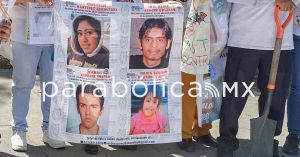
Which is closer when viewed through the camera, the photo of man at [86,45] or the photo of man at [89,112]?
the photo of man at [86,45]

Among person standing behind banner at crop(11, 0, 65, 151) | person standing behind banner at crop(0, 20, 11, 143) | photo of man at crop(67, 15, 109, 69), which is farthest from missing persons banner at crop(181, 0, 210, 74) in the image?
person standing behind banner at crop(0, 20, 11, 143)

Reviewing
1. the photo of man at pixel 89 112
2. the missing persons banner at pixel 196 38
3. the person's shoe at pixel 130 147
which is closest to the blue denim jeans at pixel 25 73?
the photo of man at pixel 89 112

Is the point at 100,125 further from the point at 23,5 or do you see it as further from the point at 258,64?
the point at 258,64

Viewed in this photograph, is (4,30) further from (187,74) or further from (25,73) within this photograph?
(187,74)

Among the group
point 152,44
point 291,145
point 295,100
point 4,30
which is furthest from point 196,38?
point 4,30

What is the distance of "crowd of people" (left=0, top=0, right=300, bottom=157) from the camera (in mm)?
4039

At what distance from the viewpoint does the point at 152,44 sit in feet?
13.4

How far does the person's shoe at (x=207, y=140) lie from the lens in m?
4.72

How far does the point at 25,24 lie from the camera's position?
13.5 ft

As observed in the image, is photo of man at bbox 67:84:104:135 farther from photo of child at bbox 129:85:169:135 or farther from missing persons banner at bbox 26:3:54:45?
missing persons banner at bbox 26:3:54:45

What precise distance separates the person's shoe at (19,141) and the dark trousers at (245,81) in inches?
62.2

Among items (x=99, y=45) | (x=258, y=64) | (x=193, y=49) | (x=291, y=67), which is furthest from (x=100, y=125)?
(x=291, y=67)

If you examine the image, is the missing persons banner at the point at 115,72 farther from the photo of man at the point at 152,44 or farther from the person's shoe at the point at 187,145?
the person's shoe at the point at 187,145

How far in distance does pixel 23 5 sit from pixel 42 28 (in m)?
0.22
